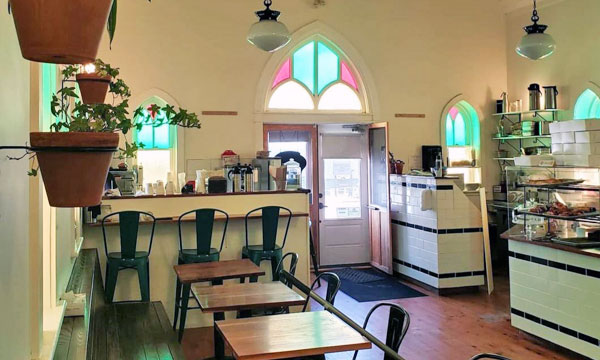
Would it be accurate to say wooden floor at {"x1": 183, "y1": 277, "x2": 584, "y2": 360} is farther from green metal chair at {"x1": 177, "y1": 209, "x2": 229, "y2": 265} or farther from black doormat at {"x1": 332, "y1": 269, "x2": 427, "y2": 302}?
green metal chair at {"x1": 177, "y1": 209, "x2": 229, "y2": 265}

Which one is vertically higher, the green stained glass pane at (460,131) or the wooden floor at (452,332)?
the green stained glass pane at (460,131)

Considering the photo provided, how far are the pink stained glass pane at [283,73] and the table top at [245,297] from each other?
4283 mm

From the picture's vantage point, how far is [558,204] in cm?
431

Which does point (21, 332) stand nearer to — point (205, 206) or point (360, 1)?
point (205, 206)

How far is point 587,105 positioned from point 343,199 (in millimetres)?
3511

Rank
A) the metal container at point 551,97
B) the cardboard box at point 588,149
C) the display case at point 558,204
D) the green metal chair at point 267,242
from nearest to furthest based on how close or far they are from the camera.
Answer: the display case at point 558,204, the cardboard box at point 588,149, the green metal chair at point 267,242, the metal container at point 551,97

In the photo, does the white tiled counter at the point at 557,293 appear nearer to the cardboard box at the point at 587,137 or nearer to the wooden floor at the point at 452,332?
the wooden floor at the point at 452,332

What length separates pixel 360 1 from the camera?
7.58m

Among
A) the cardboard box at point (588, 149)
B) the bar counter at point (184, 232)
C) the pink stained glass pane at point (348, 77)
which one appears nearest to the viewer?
the cardboard box at point (588, 149)

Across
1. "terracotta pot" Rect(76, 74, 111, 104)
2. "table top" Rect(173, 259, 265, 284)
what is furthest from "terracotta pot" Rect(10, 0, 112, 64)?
"table top" Rect(173, 259, 265, 284)

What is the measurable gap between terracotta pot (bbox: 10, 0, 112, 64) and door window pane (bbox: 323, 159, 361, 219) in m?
6.78

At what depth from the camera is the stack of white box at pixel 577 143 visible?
4566 millimetres

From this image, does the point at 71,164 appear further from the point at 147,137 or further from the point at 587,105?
the point at 587,105

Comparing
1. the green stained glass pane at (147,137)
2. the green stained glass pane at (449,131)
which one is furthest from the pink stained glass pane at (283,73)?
the green stained glass pane at (449,131)
